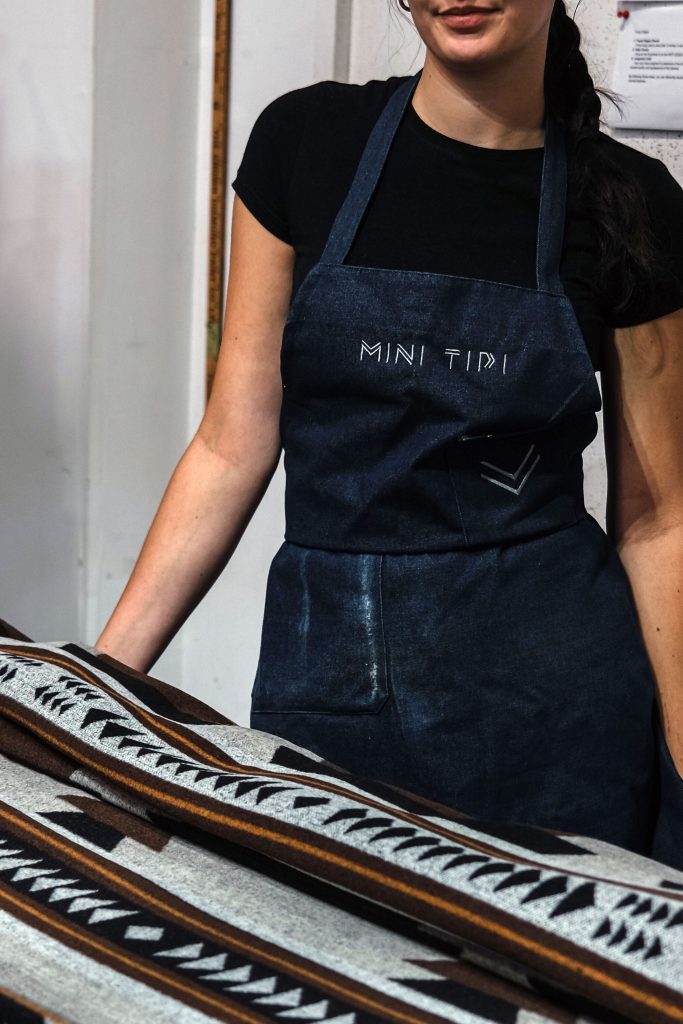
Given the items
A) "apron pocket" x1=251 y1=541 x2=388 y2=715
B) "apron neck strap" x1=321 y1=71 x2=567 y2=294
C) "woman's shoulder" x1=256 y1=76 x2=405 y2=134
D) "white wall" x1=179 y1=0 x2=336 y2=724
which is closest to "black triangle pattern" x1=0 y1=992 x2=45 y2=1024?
"apron pocket" x1=251 y1=541 x2=388 y2=715

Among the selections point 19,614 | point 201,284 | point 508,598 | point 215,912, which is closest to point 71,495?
point 19,614

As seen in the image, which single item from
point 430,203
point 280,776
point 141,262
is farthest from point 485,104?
point 141,262

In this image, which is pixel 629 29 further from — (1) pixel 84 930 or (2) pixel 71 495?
(1) pixel 84 930

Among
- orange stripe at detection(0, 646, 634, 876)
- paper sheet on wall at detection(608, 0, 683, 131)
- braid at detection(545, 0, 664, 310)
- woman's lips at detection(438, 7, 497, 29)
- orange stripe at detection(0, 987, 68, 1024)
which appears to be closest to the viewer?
orange stripe at detection(0, 987, 68, 1024)

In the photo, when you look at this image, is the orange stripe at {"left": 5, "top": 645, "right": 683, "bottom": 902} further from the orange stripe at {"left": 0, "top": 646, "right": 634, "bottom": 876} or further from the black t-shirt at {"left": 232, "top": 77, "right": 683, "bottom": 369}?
the black t-shirt at {"left": 232, "top": 77, "right": 683, "bottom": 369}

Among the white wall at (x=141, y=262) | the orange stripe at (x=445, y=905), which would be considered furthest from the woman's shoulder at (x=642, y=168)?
the white wall at (x=141, y=262)

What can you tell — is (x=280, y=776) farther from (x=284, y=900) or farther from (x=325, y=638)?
(x=325, y=638)

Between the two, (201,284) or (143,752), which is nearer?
(143,752)

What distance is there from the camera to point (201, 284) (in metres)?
2.13

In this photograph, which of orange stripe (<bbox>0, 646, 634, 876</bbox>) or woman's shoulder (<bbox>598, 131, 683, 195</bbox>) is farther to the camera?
woman's shoulder (<bbox>598, 131, 683, 195</bbox>)

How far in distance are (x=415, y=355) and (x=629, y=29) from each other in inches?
33.0

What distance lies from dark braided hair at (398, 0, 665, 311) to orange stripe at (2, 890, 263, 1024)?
66 centimetres

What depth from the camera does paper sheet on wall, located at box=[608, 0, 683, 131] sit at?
154cm

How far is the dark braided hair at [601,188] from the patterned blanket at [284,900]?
19.4 inches
